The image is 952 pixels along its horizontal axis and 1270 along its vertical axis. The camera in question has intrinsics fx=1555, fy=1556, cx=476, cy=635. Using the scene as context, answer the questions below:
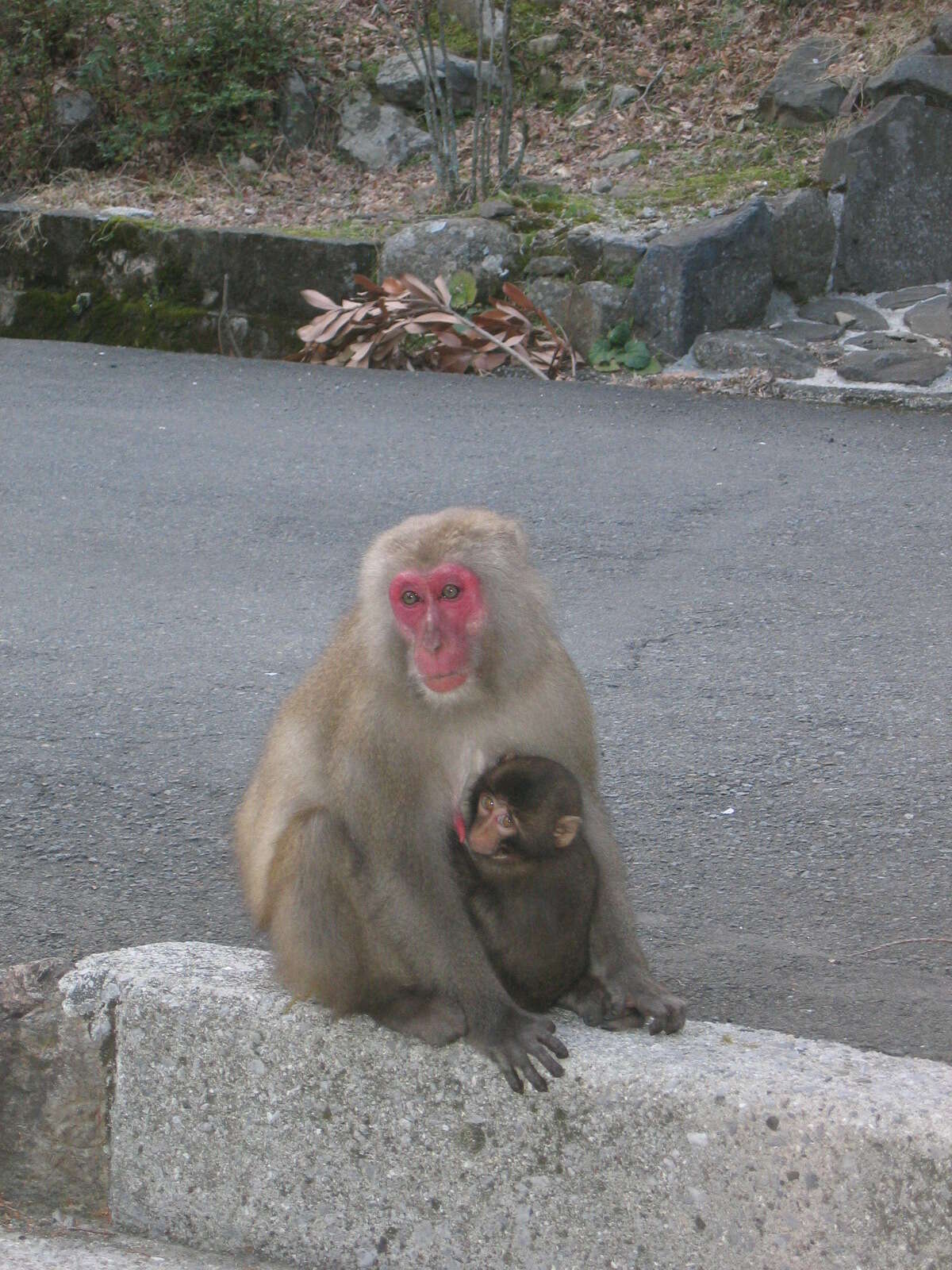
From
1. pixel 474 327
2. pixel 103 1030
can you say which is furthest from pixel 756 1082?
pixel 474 327

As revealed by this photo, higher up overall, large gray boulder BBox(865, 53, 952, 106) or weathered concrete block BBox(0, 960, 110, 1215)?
large gray boulder BBox(865, 53, 952, 106)

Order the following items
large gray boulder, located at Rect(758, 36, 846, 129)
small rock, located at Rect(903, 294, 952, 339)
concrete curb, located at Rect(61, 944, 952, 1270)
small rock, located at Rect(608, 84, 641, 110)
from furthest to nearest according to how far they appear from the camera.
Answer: small rock, located at Rect(608, 84, 641, 110) < large gray boulder, located at Rect(758, 36, 846, 129) < small rock, located at Rect(903, 294, 952, 339) < concrete curb, located at Rect(61, 944, 952, 1270)

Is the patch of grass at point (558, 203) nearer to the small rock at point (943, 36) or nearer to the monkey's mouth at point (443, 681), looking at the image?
the small rock at point (943, 36)

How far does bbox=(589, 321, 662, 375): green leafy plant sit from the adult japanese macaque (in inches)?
228

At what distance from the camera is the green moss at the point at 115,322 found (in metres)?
9.47

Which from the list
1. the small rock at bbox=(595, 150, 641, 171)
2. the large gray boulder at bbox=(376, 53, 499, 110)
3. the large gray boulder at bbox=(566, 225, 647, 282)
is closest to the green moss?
the large gray boulder at bbox=(566, 225, 647, 282)

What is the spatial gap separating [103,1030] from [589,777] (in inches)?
40.0

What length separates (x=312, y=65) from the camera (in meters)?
11.3

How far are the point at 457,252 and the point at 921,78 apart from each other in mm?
2847

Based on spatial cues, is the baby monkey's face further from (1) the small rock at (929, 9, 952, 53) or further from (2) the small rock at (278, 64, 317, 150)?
(2) the small rock at (278, 64, 317, 150)

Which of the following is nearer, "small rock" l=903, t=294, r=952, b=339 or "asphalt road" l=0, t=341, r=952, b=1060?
"asphalt road" l=0, t=341, r=952, b=1060

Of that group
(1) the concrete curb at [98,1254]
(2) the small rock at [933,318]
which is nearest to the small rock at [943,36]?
(2) the small rock at [933,318]

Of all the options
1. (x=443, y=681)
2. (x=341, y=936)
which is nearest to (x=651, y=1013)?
(x=341, y=936)

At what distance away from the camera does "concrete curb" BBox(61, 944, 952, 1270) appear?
2486 mm
